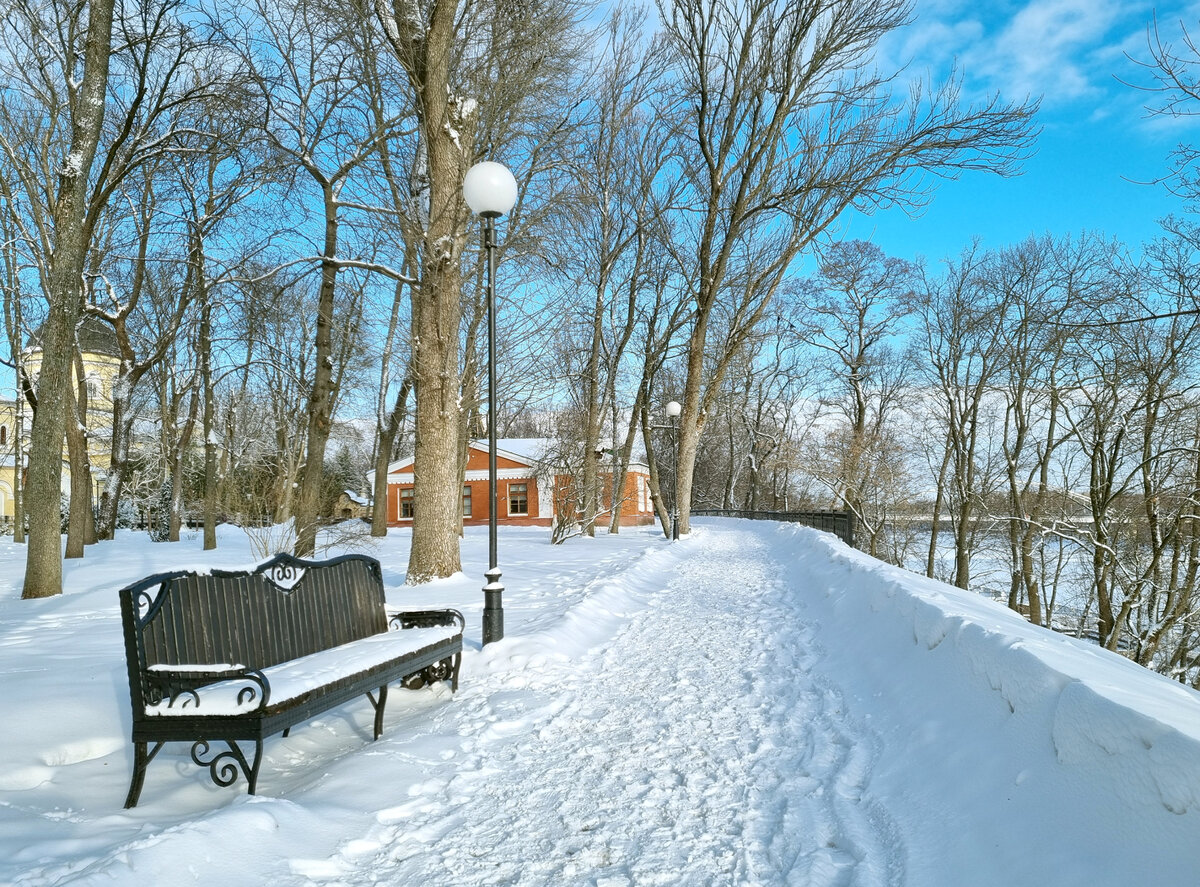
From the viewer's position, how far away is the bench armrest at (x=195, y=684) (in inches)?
120

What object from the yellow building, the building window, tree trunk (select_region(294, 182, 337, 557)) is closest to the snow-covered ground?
tree trunk (select_region(294, 182, 337, 557))

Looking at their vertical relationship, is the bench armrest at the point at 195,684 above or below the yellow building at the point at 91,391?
below

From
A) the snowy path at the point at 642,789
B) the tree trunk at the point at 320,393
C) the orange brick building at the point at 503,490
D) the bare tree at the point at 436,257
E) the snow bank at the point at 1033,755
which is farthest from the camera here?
the orange brick building at the point at 503,490

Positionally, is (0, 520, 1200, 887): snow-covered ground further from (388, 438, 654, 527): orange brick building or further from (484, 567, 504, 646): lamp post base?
(388, 438, 654, 527): orange brick building

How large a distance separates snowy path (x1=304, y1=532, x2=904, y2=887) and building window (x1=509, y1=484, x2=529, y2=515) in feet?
104

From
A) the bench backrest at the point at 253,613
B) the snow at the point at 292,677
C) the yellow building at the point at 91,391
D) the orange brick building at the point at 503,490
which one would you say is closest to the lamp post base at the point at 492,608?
the bench backrest at the point at 253,613

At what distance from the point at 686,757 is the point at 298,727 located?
2.41 meters

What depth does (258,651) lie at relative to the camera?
12.6ft

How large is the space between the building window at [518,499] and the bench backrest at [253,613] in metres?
32.2

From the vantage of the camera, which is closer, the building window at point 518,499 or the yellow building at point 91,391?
the yellow building at point 91,391

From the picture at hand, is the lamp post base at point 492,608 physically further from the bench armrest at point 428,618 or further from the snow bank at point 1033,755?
the snow bank at point 1033,755

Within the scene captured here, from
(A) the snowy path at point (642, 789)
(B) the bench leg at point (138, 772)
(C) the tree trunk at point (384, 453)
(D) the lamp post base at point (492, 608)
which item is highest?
(C) the tree trunk at point (384, 453)

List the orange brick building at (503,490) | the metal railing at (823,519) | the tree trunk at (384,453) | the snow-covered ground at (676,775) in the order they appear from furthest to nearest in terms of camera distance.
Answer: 1. the orange brick building at (503,490)
2. the tree trunk at (384,453)
3. the metal railing at (823,519)
4. the snow-covered ground at (676,775)

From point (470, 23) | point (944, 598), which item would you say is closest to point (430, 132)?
point (470, 23)
